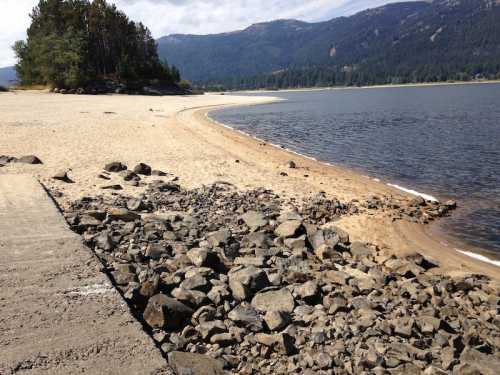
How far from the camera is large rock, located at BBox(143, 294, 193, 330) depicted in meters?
7.18

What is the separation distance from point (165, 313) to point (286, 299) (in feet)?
7.69

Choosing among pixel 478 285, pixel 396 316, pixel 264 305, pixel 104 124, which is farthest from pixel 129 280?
pixel 104 124

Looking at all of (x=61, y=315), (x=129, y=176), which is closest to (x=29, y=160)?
(x=129, y=176)

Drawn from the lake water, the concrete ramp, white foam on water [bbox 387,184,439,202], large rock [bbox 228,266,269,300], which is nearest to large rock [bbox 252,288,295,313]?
large rock [bbox 228,266,269,300]

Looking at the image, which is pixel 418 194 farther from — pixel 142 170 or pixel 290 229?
A: pixel 142 170

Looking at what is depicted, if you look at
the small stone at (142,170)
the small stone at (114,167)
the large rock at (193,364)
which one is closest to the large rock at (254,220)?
the large rock at (193,364)

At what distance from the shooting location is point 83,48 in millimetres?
97125

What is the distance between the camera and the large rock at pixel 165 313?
23.5 feet

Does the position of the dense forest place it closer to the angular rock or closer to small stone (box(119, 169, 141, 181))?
small stone (box(119, 169, 141, 181))

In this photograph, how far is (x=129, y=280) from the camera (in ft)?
27.5

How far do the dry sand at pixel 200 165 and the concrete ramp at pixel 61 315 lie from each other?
5.98 meters

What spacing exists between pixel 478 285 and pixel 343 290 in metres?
3.46

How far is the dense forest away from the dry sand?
58.9 meters

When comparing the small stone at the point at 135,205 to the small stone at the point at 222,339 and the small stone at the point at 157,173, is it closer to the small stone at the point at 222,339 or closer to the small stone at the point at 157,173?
the small stone at the point at 157,173
